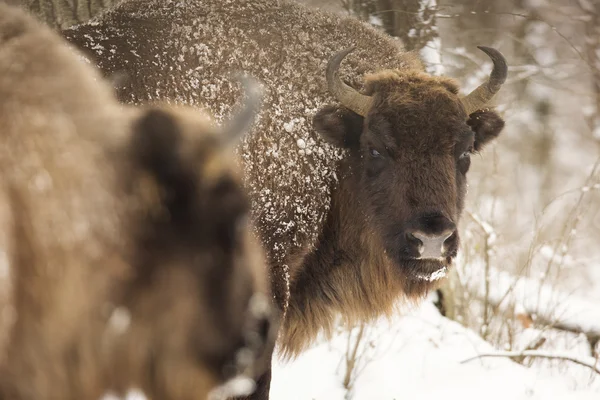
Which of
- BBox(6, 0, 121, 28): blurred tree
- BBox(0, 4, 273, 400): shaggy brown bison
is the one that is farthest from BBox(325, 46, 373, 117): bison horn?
BBox(0, 4, 273, 400): shaggy brown bison

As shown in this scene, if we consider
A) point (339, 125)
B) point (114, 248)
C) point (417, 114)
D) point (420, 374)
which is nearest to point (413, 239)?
point (417, 114)

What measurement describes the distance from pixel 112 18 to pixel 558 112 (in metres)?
11.2

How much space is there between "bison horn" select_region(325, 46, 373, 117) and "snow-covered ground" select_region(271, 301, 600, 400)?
162 centimetres

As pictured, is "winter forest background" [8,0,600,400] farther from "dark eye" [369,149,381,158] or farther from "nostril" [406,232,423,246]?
"dark eye" [369,149,381,158]

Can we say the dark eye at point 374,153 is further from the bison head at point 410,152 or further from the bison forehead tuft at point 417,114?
the bison forehead tuft at point 417,114

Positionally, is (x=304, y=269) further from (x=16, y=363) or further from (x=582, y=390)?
(x=16, y=363)

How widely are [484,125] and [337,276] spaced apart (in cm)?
143

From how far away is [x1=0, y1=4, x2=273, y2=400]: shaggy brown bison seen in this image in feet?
5.31

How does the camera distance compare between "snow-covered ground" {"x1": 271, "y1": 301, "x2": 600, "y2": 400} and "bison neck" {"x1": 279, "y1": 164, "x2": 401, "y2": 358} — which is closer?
"bison neck" {"x1": 279, "y1": 164, "x2": 401, "y2": 358}

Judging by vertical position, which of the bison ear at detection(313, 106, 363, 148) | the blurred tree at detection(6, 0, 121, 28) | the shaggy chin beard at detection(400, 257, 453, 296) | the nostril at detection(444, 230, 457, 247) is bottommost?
the shaggy chin beard at detection(400, 257, 453, 296)

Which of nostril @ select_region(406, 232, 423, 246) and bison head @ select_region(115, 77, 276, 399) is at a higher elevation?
bison head @ select_region(115, 77, 276, 399)

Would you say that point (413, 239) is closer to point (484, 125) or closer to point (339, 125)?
point (339, 125)

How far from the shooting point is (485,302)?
5902 mm

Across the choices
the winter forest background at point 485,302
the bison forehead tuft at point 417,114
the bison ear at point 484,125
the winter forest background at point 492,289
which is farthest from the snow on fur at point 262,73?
the winter forest background at point 492,289
